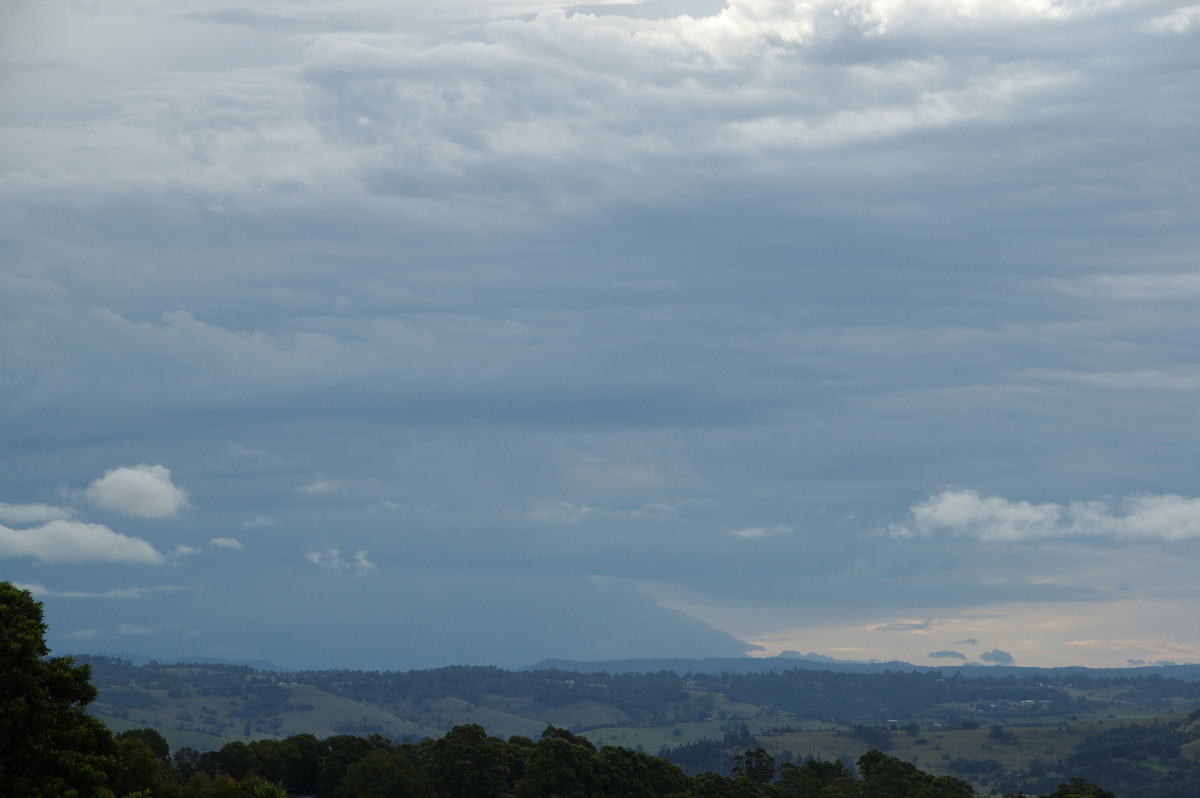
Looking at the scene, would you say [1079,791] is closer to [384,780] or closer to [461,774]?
[461,774]

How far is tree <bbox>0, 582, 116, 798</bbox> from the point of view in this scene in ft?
236

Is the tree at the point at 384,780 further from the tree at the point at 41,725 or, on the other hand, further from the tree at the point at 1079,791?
the tree at the point at 1079,791

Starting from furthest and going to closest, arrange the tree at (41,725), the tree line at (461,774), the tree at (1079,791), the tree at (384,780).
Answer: the tree at (1079,791), the tree at (384,780), the tree line at (461,774), the tree at (41,725)

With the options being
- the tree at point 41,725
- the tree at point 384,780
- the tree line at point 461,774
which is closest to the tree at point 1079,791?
the tree line at point 461,774

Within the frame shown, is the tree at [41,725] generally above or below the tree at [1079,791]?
above

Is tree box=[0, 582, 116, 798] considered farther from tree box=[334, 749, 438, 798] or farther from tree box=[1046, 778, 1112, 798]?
tree box=[1046, 778, 1112, 798]

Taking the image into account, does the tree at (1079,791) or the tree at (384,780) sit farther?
the tree at (1079,791)

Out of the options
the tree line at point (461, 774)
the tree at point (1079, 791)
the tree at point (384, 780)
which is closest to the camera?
the tree line at point (461, 774)

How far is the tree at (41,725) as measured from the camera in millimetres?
71812

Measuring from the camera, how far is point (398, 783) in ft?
512

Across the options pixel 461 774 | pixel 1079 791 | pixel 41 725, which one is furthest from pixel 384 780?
pixel 1079 791

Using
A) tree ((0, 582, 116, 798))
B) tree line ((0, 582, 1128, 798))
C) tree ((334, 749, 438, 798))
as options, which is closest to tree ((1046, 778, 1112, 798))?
tree line ((0, 582, 1128, 798))

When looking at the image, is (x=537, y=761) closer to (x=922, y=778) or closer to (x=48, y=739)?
(x=922, y=778)

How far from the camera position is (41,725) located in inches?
2901
